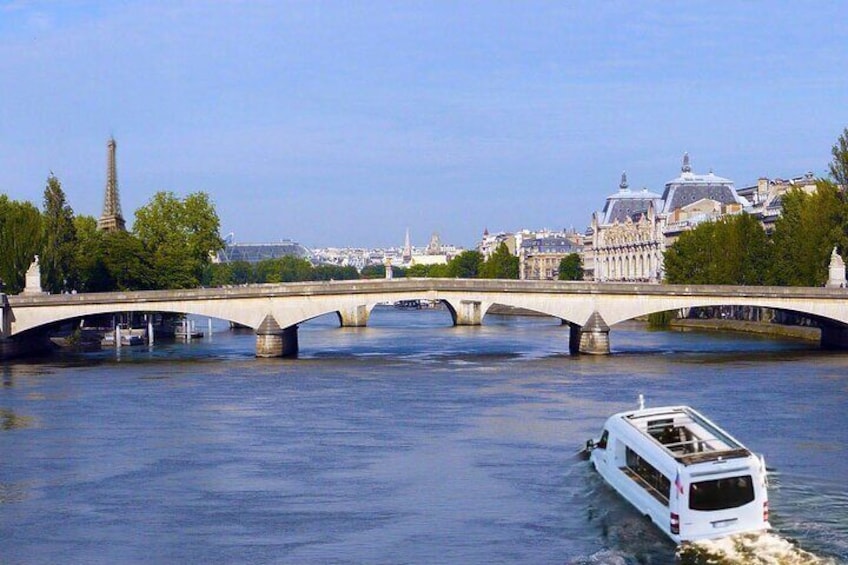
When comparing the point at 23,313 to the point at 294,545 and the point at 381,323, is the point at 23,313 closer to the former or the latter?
the point at 294,545

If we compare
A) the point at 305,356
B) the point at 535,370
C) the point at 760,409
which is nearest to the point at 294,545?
the point at 760,409

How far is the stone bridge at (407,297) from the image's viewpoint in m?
66.6

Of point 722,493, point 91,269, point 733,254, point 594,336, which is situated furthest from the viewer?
point 733,254

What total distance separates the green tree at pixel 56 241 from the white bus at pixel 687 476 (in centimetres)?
5550

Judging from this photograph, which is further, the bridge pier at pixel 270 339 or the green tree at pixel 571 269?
the green tree at pixel 571 269

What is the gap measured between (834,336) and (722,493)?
46.5 metres

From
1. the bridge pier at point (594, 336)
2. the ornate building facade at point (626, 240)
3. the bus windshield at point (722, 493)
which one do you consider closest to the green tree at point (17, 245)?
the bridge pier at point (594, 336)

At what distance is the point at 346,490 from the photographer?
3136 cm

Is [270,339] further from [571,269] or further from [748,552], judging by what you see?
[571,269]

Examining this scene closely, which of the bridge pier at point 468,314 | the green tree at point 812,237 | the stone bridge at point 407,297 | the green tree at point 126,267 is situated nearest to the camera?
the stone bridge at point 407,297

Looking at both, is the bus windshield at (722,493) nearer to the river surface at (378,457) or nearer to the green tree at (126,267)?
the river surface at (378,457)

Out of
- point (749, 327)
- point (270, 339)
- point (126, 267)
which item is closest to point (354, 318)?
point (126, 267)

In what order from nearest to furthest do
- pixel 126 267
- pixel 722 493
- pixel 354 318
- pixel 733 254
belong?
pixel 722 493
pixel 126 267
pixel 733 254
pixel 354 318

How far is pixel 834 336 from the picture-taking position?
6975cm
